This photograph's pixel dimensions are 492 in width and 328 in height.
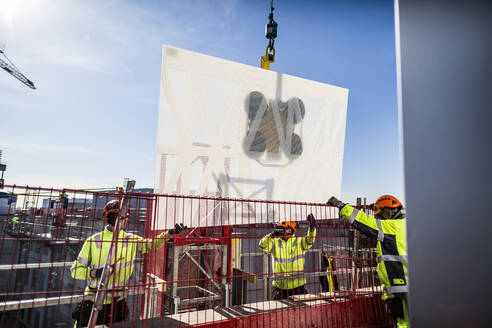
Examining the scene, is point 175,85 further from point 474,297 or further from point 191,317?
point 474,297

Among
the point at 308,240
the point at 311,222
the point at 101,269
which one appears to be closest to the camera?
the point at 101,269

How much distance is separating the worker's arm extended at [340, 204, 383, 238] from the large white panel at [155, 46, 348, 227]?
6.93 ft

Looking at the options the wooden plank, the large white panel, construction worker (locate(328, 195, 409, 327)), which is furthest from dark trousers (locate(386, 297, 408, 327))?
the large white panel

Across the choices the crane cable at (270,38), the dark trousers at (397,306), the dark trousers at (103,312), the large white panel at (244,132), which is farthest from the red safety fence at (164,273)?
the crane cable at (270,38)

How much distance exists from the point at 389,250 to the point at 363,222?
0.43 meters

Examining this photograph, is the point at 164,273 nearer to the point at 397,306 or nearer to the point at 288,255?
the point at 288,255

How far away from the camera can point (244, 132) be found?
690cm

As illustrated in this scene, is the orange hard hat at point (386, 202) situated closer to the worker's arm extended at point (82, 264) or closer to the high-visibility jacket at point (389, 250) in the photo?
the high-visibility jacket at point (389, 250)

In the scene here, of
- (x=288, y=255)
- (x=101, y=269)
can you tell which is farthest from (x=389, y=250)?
(x=101, y=269)

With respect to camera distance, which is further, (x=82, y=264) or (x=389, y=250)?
(x=82, y=264)

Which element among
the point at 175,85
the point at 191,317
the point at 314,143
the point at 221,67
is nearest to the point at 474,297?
the point at 191,317

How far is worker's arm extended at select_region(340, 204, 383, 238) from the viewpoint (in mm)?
3803

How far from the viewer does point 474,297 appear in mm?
535

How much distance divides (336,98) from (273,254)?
486 centimetres
